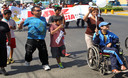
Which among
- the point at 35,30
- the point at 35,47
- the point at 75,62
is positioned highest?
the point at 35,30

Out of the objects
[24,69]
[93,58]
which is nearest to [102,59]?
[93,58]

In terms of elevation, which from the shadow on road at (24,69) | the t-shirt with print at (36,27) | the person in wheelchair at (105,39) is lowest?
the shadow on road at (24,69)

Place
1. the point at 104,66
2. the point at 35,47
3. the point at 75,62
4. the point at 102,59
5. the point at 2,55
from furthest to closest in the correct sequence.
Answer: the point at 75,62, the point at 35,47, the point at 2,55, the point at 102,59, the point at 104,66

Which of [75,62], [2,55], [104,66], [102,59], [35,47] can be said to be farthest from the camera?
[75,62]

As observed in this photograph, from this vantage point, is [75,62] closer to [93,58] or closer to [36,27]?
[93,58]

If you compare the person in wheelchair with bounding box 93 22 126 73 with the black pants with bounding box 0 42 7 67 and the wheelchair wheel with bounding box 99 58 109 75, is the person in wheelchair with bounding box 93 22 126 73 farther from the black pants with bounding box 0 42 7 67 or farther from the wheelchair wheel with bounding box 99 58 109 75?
the black pants with bounding box 0 42 7 67

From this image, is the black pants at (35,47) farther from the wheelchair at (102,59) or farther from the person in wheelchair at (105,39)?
the person in wheelchair at (105,39)

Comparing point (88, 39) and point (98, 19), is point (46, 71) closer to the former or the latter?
point (88, 39)

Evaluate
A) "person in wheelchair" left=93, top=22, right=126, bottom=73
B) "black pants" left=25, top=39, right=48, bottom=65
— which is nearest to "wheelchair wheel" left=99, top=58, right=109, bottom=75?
"person in wheelchair" left=93, top=22, right=126, bottom=73

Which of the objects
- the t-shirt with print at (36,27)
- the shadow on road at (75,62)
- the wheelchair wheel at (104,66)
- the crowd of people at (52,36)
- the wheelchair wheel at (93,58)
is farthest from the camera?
the shadow on road at (75,62)

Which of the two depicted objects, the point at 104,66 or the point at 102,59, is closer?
the point at 104,66

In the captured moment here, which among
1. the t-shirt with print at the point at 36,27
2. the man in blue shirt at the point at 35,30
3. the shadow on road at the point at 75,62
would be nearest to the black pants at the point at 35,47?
the man in blue shirt at the point at 35,30

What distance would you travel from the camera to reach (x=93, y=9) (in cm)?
581

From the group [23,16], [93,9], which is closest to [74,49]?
[93,9]
